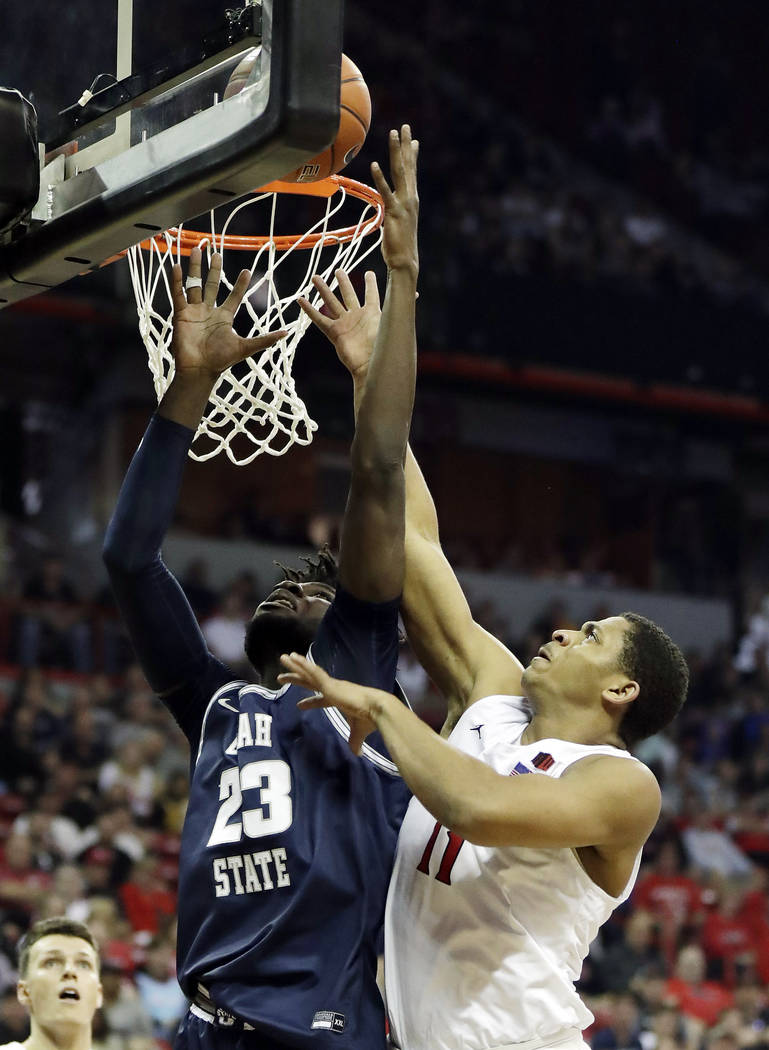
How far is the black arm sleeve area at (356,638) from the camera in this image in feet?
9.37

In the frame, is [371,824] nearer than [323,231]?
Yes

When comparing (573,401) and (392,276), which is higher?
(573,401)

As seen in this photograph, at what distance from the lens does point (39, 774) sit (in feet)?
28.9

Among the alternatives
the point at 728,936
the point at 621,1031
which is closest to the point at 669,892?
the point at 728,936

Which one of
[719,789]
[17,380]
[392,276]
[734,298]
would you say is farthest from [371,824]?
[734,298]

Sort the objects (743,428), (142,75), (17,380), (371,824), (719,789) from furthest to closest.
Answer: (743,428), (17,380), (719,789), (371,824), (142,75)

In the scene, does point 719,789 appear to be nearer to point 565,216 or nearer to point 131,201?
point 565,216

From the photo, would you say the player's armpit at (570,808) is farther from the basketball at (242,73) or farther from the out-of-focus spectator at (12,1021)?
the out-of-focus spectator at (12,1021)

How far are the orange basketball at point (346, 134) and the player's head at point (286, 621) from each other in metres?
0.87

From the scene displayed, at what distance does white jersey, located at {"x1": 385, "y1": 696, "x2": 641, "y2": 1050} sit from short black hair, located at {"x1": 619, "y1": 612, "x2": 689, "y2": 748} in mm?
167

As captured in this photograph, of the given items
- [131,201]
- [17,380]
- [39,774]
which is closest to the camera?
[131,201]

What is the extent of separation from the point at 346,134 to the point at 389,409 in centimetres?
74

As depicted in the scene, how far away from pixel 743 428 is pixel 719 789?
198 inches

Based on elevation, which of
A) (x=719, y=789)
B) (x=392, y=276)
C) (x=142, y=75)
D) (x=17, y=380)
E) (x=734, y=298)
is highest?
(x=734, y=298)
